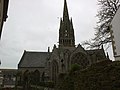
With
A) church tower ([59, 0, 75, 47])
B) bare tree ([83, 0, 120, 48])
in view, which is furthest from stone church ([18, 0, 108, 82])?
bare tree ([83, 0, 120, 48])

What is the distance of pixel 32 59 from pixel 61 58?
17031mm

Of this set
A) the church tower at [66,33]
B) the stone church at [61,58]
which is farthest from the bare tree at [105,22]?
the church tower at [66,33]

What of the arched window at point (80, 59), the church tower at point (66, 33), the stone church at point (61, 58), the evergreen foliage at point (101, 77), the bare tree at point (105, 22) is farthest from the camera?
the church tower at point (66, 33)

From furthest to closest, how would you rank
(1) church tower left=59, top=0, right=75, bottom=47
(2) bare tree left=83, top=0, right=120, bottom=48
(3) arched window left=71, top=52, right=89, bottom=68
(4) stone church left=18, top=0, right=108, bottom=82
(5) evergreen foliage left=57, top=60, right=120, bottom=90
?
(1) church tower left=59, top=0, right=75, bottom=47, (3) arched window left=71, top=52, right=89, bottom=68, (4) stone church left=18, top=0, right=108, bottom=82, (2) bare tree left=83, top=0, right=120, bottom=48, (5) evergreen foliage left=57, top=60, right=120, bottom=90

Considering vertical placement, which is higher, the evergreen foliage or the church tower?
the church tower

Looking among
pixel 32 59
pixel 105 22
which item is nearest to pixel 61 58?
pixel 32 59

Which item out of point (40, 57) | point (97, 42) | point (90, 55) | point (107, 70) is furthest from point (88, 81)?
point (40, 57)

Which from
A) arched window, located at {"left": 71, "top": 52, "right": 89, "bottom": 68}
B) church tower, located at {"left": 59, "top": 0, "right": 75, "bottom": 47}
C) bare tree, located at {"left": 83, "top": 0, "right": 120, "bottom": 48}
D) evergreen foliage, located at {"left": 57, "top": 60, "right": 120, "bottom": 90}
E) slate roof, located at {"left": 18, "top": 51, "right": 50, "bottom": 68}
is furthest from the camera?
slate roof, located at {"left": 18, "top": 51, "right": 50, "bottom": 68}

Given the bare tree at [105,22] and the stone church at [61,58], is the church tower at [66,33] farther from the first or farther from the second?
the bare tree at [105,22]

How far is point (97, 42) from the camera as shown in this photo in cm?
2102

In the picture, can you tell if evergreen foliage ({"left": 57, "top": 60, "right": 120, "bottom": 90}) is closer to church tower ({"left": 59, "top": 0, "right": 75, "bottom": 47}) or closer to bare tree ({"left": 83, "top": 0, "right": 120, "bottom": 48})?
bare tree ({"left": 83, "top": 0, "right": 120, "bottom": 48})

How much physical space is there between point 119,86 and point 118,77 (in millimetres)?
339

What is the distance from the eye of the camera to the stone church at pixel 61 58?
51.6 m

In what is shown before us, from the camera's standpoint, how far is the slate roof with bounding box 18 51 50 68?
63.0 metres
